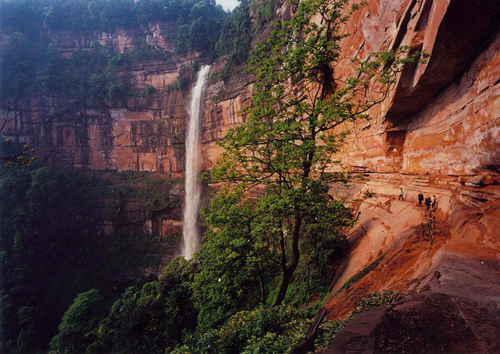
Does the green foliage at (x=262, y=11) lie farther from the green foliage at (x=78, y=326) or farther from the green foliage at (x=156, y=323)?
the green foliage at (x=78, y=326)

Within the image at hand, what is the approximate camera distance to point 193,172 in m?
26.6

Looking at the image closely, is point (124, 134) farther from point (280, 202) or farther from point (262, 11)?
point (280, 202)

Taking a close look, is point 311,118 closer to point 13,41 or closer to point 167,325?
point 167,325

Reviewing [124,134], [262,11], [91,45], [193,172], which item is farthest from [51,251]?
[262,11]

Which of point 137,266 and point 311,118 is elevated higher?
point 311,118

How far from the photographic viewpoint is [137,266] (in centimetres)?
2603

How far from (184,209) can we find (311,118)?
945 inches

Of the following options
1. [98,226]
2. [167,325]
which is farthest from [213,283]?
[98,226]

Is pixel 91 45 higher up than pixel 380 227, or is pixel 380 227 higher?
pixel 91 45

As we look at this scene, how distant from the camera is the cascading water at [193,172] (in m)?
24.9

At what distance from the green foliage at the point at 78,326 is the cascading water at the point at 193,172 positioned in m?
8.83

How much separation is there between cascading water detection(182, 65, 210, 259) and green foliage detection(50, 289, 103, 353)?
8827mm

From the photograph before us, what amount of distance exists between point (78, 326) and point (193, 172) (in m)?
15.9

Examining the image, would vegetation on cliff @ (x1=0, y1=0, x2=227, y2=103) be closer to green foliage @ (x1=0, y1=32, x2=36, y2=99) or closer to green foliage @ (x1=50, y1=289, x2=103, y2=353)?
green foliage @ (x1=0, y1=32, x2=36, y2=99)
